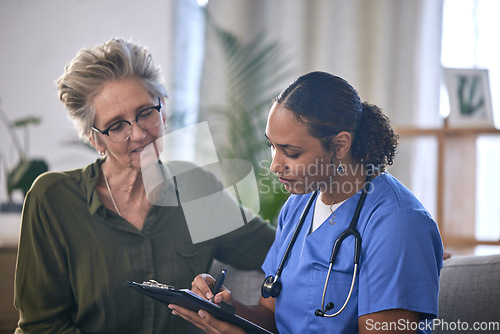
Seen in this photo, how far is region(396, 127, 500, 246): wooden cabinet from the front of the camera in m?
2.55

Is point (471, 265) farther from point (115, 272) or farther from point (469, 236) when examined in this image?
point (469, 236)

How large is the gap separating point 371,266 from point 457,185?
69.0 inches

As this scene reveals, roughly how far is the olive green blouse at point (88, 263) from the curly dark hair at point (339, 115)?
64cm

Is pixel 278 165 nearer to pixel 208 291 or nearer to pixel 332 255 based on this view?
pixel 332 255

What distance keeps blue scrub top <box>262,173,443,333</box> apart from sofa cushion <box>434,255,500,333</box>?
0.77 feet

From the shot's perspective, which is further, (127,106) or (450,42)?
(450,42)

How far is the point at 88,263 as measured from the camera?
1.51m

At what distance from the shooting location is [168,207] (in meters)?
1.64

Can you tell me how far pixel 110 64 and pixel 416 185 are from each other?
6.58ft

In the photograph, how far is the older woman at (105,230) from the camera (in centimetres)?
149

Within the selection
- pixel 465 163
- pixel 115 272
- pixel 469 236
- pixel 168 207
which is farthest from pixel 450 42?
pixel 115 272

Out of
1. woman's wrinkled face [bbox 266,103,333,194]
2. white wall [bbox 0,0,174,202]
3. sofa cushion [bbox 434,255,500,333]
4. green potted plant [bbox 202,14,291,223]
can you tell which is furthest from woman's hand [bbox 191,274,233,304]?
white wall [bbox 0,0,174,202]

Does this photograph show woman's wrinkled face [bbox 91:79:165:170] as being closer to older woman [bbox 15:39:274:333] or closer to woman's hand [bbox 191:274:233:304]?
older woman [bbox 15:39:274:333]

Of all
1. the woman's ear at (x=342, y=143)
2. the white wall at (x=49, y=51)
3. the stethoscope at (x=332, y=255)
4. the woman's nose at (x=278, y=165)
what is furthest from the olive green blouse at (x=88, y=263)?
the white wall at (x=49, y=51)
